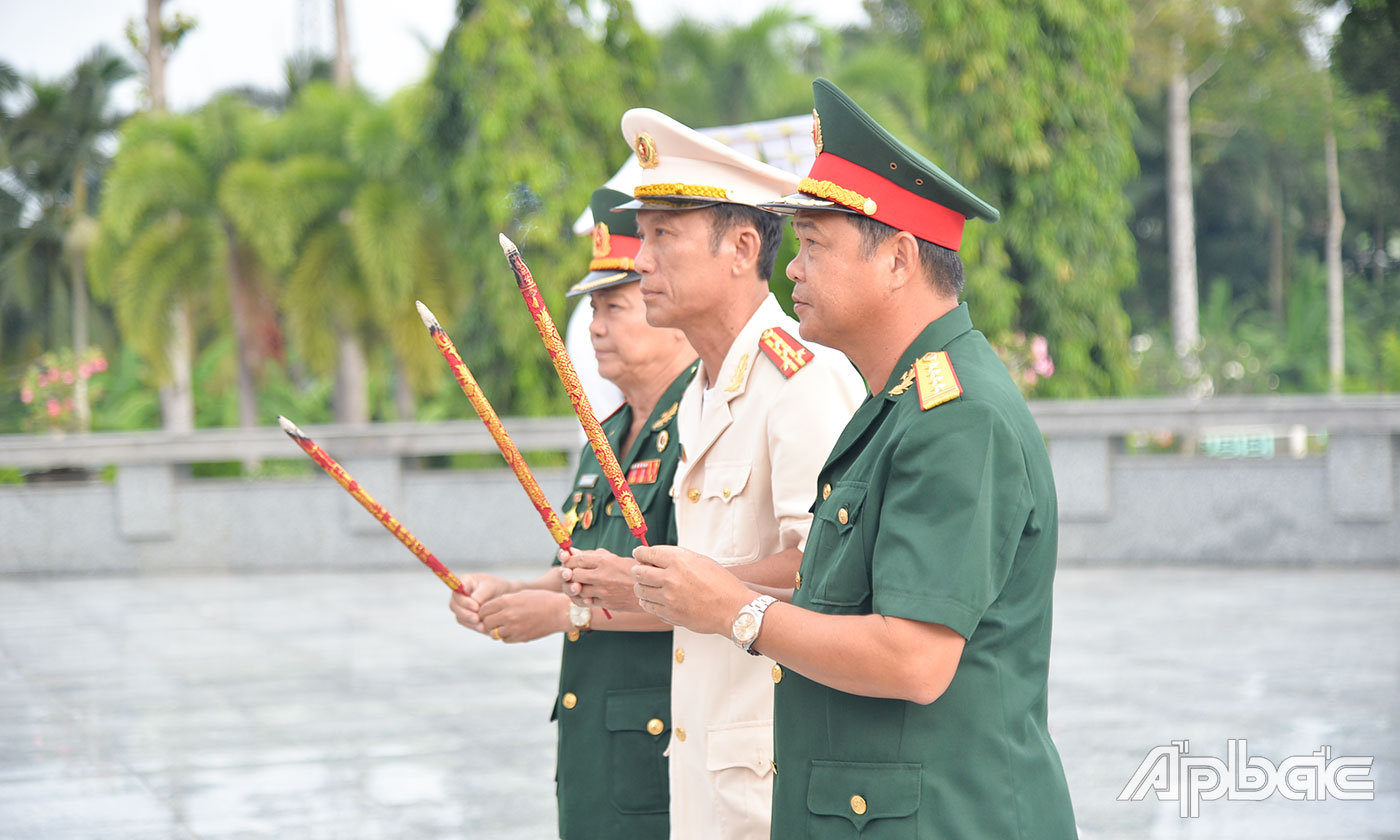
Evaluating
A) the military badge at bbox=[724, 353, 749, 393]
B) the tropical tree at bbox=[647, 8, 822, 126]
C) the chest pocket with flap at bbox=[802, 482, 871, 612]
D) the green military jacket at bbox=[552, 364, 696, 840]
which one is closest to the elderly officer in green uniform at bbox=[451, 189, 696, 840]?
the green military jacket at bbox=[552, 364, 696, 840]

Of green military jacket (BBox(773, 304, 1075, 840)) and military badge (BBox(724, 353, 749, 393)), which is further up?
military badge (BBox(724, 353, 749, 393))

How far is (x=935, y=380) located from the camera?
1665 millimetres

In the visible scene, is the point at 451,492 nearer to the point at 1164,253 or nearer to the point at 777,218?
the point at 777,218

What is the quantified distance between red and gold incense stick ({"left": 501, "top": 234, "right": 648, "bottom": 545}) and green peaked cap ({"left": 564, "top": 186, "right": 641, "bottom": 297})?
790mm

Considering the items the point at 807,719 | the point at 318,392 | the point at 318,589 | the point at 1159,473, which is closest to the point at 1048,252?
the point at 1159,473

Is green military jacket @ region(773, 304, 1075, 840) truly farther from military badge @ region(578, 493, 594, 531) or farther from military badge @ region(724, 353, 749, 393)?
military badge @ region(578, 493, 594, 531)

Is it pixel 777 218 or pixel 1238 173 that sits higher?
pixel 1238 173

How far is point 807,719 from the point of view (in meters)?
1.75

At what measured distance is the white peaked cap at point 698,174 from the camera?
2361mm

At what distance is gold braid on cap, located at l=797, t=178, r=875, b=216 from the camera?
5.75ft

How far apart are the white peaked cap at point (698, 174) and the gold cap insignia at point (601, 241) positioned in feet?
1.45

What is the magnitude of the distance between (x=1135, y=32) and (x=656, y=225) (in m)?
20.4

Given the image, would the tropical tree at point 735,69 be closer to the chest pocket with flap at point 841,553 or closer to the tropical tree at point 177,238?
the tropical tree at point 177,238

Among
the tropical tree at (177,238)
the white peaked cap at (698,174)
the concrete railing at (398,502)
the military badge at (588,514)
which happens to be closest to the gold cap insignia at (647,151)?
the white peaked cap at (698,174)
